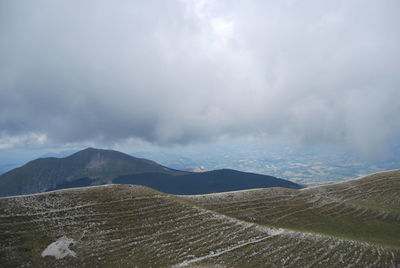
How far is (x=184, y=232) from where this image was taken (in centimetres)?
3378

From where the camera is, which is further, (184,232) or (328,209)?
(328,209)

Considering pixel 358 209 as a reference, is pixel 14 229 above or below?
above

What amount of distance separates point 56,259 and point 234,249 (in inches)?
947

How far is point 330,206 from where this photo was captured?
52.0 m

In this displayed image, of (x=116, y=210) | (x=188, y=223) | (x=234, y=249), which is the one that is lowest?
(x=234, y=249)

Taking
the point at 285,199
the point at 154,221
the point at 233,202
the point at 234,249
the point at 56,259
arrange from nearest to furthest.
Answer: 1. the point at 56,259
2. the point at 234,249
3. the point at 154,221
4. the point at 233,202
5. the point at 285,199

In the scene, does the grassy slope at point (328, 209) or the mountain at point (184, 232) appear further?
the grassy slope at point (328, 209)

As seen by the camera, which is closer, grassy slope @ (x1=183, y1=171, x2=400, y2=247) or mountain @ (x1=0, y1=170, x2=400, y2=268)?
mountain @ (x1=0, y1=170, x2=400, y2=268)

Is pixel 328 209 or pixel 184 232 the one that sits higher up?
pixel 184 232

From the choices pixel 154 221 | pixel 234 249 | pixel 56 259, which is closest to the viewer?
pixel 56 259

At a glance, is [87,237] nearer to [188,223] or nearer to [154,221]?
[154,221]

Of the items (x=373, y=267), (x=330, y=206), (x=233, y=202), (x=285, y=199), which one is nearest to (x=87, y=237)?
(x=233, y=202)

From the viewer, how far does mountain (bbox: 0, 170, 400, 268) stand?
27.5 metres

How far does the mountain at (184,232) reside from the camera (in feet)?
90.1
